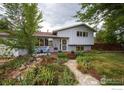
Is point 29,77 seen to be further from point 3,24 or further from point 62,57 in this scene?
point 3,24

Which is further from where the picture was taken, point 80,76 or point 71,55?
point 71,55

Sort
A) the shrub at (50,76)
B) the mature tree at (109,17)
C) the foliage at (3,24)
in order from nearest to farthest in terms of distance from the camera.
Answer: the shrub at (50,76), the foliage at (3,24), the mature tree at (109,17)

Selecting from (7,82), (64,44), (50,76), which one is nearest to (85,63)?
(64,44)

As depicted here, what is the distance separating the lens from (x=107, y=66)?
15.2 ft

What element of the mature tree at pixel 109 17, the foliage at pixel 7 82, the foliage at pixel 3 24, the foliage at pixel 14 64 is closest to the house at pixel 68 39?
the mature tree at pixel 109 17

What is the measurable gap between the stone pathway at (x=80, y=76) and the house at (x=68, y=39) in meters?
0.28

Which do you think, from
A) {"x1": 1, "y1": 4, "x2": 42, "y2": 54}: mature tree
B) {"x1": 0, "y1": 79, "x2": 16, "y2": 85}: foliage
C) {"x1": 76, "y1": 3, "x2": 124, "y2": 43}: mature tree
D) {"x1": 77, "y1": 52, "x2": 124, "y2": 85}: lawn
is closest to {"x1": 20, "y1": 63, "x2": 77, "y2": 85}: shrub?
{"x1": 0, "y1": 79, "x2": 16, "y2": 85}: foliage

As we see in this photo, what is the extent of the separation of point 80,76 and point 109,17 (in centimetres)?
123

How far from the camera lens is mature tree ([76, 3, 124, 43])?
16.0 feet

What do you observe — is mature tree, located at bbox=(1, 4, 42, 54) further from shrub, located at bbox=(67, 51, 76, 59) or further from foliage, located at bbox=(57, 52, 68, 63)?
shrub, located at bbox=(67, 51, 76, 59)

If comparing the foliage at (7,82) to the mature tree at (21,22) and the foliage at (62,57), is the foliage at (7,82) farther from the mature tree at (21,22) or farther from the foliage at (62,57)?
the foliage at (62,57)

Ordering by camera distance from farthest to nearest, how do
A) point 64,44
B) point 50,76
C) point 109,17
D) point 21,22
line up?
point 109,17 → point 64,44 → point 21,22 → point 50,76

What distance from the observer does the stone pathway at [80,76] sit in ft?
14.6
